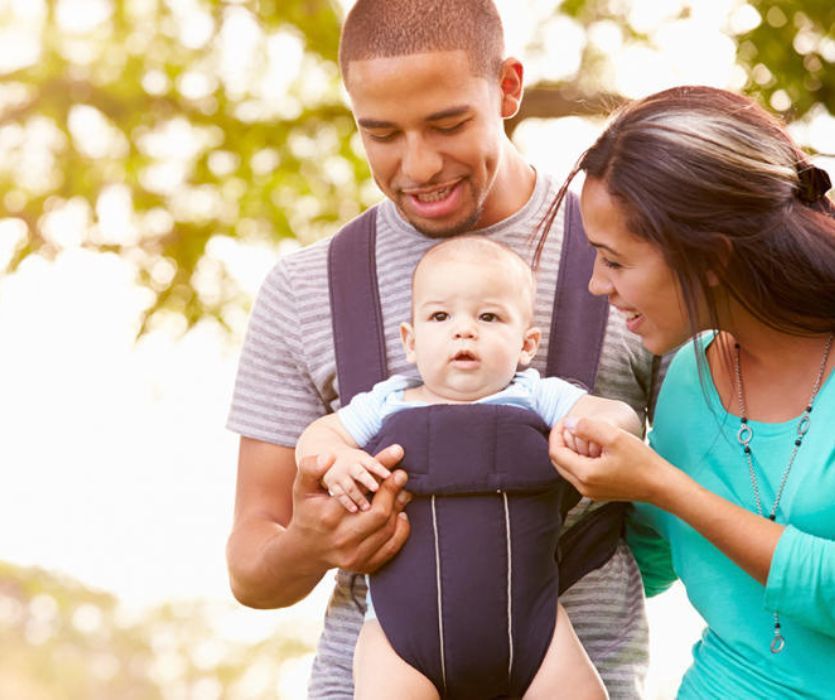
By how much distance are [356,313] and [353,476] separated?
16.1 inches

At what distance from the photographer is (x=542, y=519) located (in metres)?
2.45

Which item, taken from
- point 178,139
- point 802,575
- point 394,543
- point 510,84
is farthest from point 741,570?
point 178,139

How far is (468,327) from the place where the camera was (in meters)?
2.50

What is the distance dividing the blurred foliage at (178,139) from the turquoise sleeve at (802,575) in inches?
134

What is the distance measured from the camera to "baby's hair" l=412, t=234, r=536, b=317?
8.43 feet

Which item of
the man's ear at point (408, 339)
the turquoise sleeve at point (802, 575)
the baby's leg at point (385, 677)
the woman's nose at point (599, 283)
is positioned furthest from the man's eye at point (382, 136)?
the turquoise sleeve at point (802, 575)

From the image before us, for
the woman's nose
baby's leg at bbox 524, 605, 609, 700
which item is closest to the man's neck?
the woman's nose

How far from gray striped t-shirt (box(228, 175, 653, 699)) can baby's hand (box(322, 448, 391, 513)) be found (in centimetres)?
28

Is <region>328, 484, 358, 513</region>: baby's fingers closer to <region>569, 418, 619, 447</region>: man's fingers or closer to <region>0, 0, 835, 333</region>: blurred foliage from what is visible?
<region>569, 418, 619, 447</region>: man's fingers

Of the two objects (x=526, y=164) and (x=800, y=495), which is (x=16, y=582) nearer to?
(x=526, y=164)

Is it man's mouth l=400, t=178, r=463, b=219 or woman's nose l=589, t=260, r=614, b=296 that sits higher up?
man's mouth l=400, t=178, r=463, b=219

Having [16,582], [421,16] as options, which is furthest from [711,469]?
[16,582]

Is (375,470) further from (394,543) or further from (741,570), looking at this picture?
(741,570)

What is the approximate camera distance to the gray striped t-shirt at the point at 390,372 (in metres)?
2.71
